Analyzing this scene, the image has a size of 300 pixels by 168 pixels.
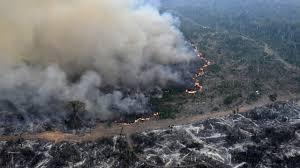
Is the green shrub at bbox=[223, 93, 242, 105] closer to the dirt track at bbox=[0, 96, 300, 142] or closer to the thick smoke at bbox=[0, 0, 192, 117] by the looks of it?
the dirt track at bbox=[0, 96, 300, 142]

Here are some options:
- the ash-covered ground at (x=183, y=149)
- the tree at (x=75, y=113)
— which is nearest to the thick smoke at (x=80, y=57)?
the tree at (x=75, y=113)

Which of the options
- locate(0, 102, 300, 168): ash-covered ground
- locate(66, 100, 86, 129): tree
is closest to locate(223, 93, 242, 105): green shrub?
locate(0, 102, 300, 168): ash-covered ground

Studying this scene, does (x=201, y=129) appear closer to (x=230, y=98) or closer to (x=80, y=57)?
(x=230, y=98)

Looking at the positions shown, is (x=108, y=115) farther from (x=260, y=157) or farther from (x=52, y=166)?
(x=260, y=157)

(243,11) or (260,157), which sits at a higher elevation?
(243,11)

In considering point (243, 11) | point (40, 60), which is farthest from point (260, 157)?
point (243, 11)

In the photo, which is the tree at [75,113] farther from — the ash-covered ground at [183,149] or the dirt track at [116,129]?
the ash-covered ground at [183,149]
